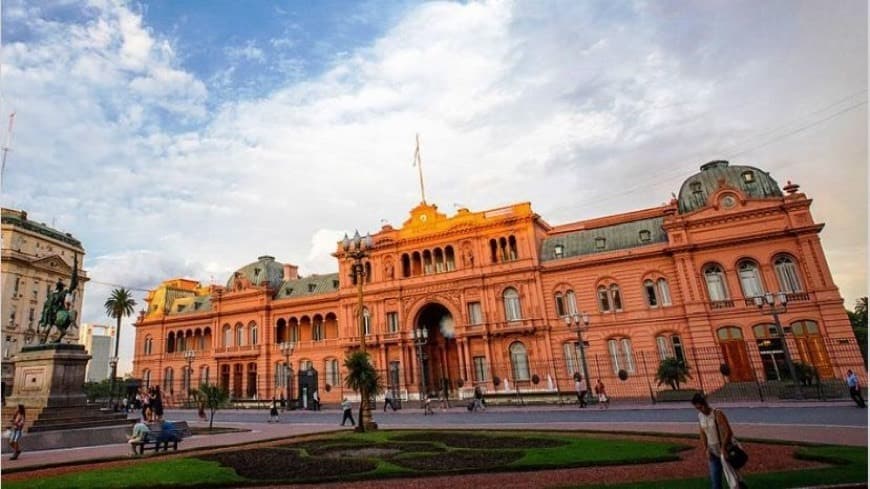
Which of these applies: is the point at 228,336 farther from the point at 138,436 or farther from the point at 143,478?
the point at 143,478

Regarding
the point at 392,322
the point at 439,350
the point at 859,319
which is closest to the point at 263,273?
the point at 392,322

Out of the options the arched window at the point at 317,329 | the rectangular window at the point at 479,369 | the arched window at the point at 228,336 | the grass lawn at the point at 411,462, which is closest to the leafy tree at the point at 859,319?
the rectangular window at the point at 479,369

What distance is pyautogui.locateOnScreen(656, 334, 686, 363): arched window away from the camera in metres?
34.8

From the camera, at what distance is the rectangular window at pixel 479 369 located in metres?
40.3

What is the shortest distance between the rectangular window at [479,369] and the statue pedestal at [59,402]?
26692mm

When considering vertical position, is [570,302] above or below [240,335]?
below

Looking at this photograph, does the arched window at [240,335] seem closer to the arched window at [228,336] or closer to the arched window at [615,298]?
the arched window at [228,336]

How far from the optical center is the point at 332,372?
157 ft

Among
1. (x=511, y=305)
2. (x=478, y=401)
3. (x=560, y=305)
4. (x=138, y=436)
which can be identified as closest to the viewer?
(x=138, y=436)

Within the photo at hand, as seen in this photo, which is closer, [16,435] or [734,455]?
[734,455]

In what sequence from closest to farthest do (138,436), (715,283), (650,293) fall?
1. (138,436)
2. (715,283)
3. (650,293)

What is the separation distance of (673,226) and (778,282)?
25.1 feet

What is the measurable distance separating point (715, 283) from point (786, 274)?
432cm

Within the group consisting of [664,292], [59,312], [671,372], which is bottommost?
[671,372]
